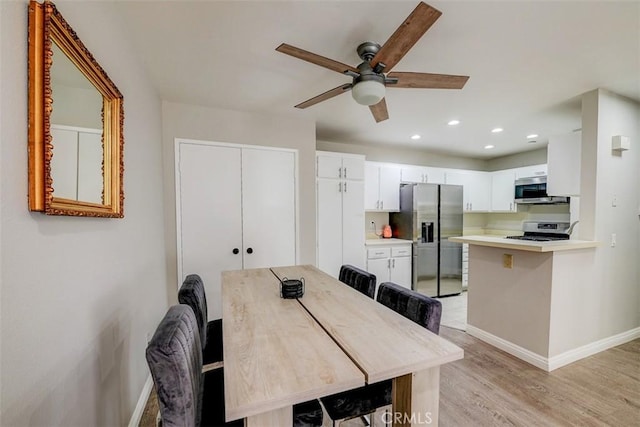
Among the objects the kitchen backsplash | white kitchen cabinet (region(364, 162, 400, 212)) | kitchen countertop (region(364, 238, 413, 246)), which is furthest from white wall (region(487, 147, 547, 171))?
kitchen countertop (region(364, 238, 413, 246))

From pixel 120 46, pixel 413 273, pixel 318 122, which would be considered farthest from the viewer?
pixel 413 273

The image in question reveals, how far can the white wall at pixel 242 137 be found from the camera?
274cm

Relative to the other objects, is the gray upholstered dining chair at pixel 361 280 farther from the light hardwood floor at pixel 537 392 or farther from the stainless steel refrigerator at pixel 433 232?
the stainless steel refrigerator at pixel 433 232

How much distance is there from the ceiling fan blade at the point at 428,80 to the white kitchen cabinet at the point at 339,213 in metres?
1.92

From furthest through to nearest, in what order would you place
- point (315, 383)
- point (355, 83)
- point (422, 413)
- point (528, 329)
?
point (528, 329) < point (355, 83) < point (422, 413) < point (315, 383)

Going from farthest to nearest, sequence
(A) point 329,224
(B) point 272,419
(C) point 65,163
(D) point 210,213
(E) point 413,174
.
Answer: (E) point 413,174 < (A) point 329,224 < (D) point 210,213 < (C) point 65,163 < (B) point 272,419

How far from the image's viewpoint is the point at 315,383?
82 centimetres

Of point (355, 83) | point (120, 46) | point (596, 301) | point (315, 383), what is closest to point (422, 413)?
point (315, 383)

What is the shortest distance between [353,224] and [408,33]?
8.81 ft

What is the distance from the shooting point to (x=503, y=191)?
16.1 feet

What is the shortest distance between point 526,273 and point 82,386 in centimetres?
317

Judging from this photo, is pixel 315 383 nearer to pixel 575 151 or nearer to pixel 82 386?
pixel 82 386

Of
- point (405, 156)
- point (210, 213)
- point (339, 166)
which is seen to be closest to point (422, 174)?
point (405, 156)

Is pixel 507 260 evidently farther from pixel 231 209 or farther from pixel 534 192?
pixel 231 209
